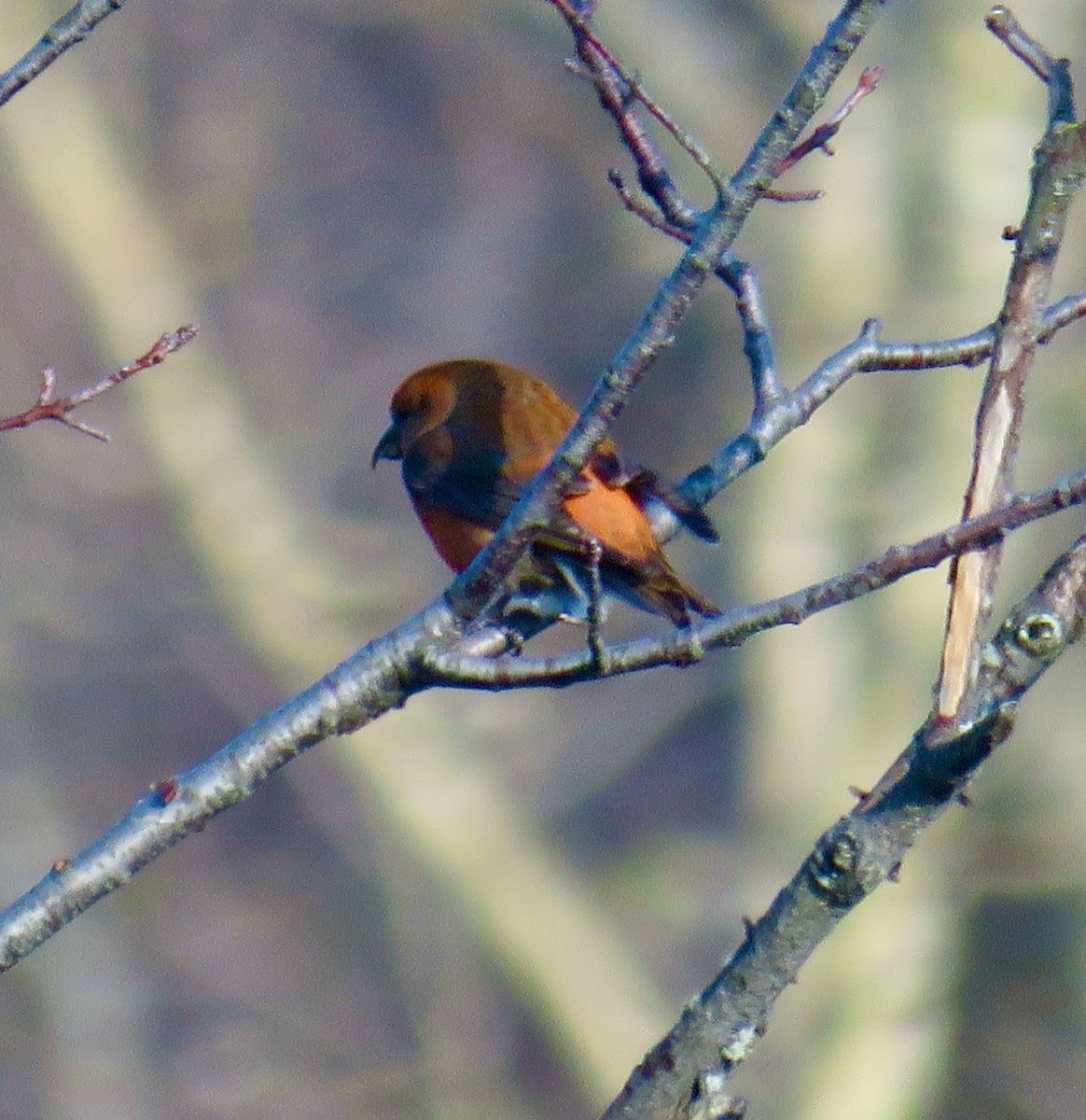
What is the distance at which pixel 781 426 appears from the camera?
11.1 ft

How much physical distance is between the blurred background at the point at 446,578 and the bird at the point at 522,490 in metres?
3.97

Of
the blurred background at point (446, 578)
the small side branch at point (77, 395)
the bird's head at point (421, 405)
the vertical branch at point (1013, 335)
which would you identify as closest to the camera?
the small side branch at point (77, 395)

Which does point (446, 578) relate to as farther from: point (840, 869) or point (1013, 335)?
point (840, 869)

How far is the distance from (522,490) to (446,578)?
6.09 m

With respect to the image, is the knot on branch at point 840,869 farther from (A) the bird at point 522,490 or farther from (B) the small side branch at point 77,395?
(B) the small side branch at point 77,395

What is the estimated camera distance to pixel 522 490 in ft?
13.7

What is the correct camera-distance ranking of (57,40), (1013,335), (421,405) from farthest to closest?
(421,405) → (1013,335) → (57,40)

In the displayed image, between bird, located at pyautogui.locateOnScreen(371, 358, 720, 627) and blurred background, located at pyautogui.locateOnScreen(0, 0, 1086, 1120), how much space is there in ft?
13.0

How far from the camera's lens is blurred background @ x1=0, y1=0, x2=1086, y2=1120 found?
8.48 m

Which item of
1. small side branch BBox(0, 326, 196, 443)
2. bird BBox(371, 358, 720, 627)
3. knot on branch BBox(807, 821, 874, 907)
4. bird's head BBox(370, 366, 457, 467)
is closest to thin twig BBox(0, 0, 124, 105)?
small side branch BBox(0, 326, 196, 443)

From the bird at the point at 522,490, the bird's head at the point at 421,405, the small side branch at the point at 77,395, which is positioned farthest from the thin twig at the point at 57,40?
the bird's head at the point at 421,405

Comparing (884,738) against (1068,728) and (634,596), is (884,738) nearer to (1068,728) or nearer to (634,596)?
(1068,728)

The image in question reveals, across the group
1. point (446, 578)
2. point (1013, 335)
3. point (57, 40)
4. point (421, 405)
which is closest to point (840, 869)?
point (1013, 335)

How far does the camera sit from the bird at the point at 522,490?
3.69 metres
